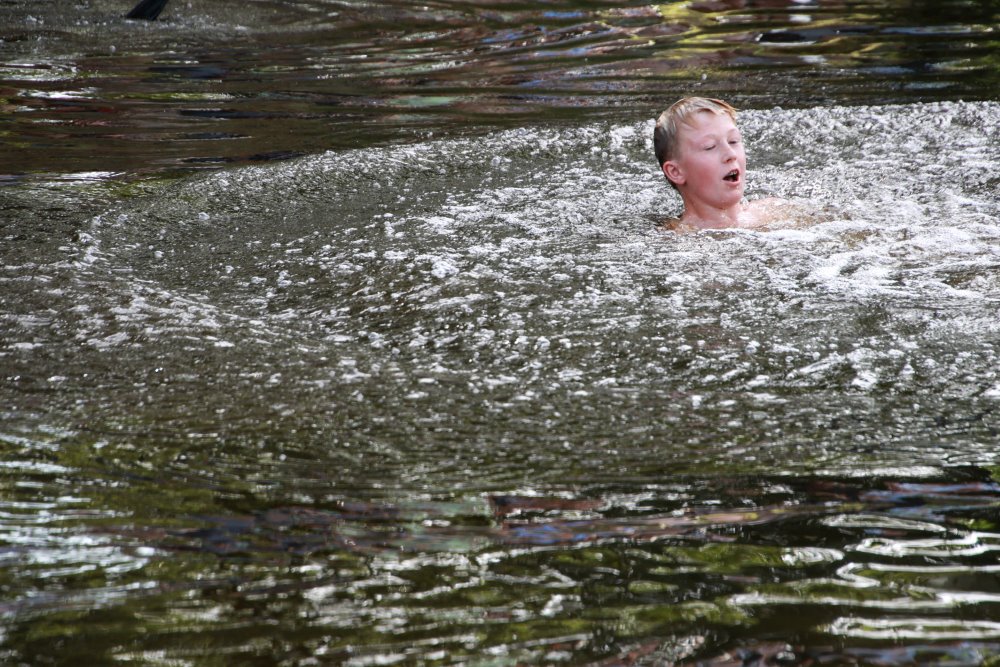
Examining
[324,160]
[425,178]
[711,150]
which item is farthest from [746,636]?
[324,160]

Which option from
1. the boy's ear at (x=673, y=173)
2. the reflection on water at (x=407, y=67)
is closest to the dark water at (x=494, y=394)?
the reflection on water at (x=407, y=67)

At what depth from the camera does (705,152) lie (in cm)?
462

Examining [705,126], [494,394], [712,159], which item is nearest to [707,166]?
[712,159]

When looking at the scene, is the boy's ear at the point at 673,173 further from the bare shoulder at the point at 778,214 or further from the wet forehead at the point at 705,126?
the bare shoulder at the point at 778,214

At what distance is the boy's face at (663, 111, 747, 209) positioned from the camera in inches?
181

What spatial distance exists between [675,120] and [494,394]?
2327 mm

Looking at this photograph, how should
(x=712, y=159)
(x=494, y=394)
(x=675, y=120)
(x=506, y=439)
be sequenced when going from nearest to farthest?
(x=506, y=439), (x=494, y=394), (x=712, y=159), (x=675, y=120)

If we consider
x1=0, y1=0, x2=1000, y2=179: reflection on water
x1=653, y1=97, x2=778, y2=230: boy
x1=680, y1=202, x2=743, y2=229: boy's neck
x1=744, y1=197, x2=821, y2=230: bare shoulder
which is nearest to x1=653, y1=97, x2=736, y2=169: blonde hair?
x1=653, y1=97, x2=778, y2=230: boy

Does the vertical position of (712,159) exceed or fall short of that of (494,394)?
it exceeds it

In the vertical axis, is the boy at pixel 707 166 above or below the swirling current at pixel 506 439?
above

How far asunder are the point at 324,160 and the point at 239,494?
3.52m

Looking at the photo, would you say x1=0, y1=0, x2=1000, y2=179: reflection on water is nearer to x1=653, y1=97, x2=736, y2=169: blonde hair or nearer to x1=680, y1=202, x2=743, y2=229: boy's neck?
x1=653, y1=97, x2=736, y2=169: blonde hair

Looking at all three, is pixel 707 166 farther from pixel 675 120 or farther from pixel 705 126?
pixel 675 120

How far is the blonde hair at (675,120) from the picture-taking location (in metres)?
4.69
